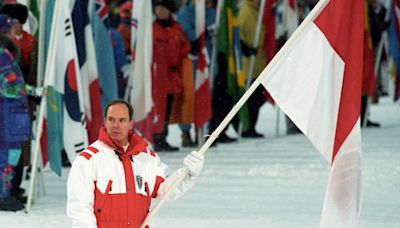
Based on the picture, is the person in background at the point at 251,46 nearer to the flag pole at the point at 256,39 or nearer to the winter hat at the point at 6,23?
the flag pole at the point at 256,39

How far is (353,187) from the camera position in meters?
7.05

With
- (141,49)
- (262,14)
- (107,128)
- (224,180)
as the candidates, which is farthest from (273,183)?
(107,128)

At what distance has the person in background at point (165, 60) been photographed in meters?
15.3

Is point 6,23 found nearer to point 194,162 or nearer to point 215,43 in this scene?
point 194,162

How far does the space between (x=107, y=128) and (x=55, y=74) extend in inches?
189

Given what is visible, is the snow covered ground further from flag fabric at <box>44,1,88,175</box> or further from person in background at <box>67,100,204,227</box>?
person in background at <box>67,100,204,227</box>

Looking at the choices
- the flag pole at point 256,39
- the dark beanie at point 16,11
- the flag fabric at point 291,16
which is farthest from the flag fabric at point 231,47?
the dark beanie at point 16,11

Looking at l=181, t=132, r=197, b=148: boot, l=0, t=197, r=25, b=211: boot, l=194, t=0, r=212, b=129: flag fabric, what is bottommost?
l=181, t=132, r=197, b=148: boot

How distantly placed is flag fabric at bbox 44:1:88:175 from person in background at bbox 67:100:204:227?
4.49 metres

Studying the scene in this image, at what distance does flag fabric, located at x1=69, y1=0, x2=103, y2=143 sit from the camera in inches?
467

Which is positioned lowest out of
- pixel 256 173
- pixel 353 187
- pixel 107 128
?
pixel 256 173

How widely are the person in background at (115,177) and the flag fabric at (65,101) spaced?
449cm

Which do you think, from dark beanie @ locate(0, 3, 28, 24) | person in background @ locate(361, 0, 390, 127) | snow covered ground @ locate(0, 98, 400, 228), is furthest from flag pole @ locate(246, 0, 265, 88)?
dark beanie @ locate(0, 3, 28, 24)

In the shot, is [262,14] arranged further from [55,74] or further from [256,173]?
[55,74]
